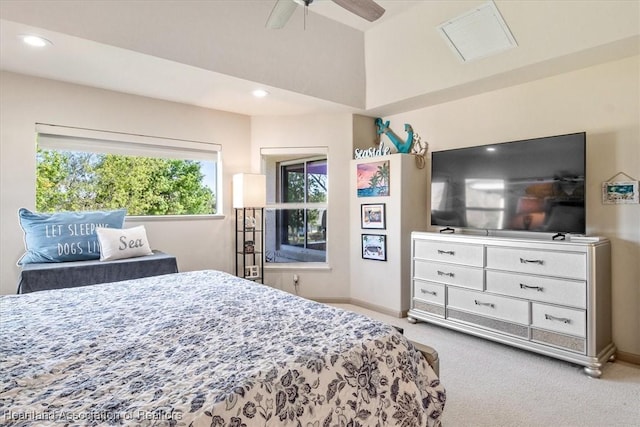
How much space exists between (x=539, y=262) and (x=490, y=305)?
538 millimetres

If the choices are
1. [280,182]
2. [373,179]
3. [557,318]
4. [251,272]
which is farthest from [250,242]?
[557,318]

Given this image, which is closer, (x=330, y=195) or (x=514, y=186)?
(x=514, y=186)

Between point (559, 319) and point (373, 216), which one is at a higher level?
point (373, 216)

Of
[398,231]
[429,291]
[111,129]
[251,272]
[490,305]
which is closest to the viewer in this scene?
[490,305]

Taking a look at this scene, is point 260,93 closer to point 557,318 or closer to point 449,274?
point 449,274

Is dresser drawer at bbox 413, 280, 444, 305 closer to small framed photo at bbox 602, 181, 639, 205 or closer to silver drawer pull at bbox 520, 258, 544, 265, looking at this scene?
silver drawer pull at bbox 520, 258, 544, 265

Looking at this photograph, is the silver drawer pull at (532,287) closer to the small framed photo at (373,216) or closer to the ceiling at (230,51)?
the small framed photo at (373,216)

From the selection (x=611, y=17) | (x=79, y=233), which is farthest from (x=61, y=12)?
(x=611, y=17)

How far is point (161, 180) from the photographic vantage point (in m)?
3.98

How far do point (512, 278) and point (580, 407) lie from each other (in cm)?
96

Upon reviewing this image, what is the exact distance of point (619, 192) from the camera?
2.68 meters

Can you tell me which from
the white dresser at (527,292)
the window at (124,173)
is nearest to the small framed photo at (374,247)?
the white dresser at (527,292)

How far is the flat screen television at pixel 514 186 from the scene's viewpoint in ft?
8.86

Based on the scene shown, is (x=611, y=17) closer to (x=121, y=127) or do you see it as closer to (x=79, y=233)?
(x=121, y=127)
